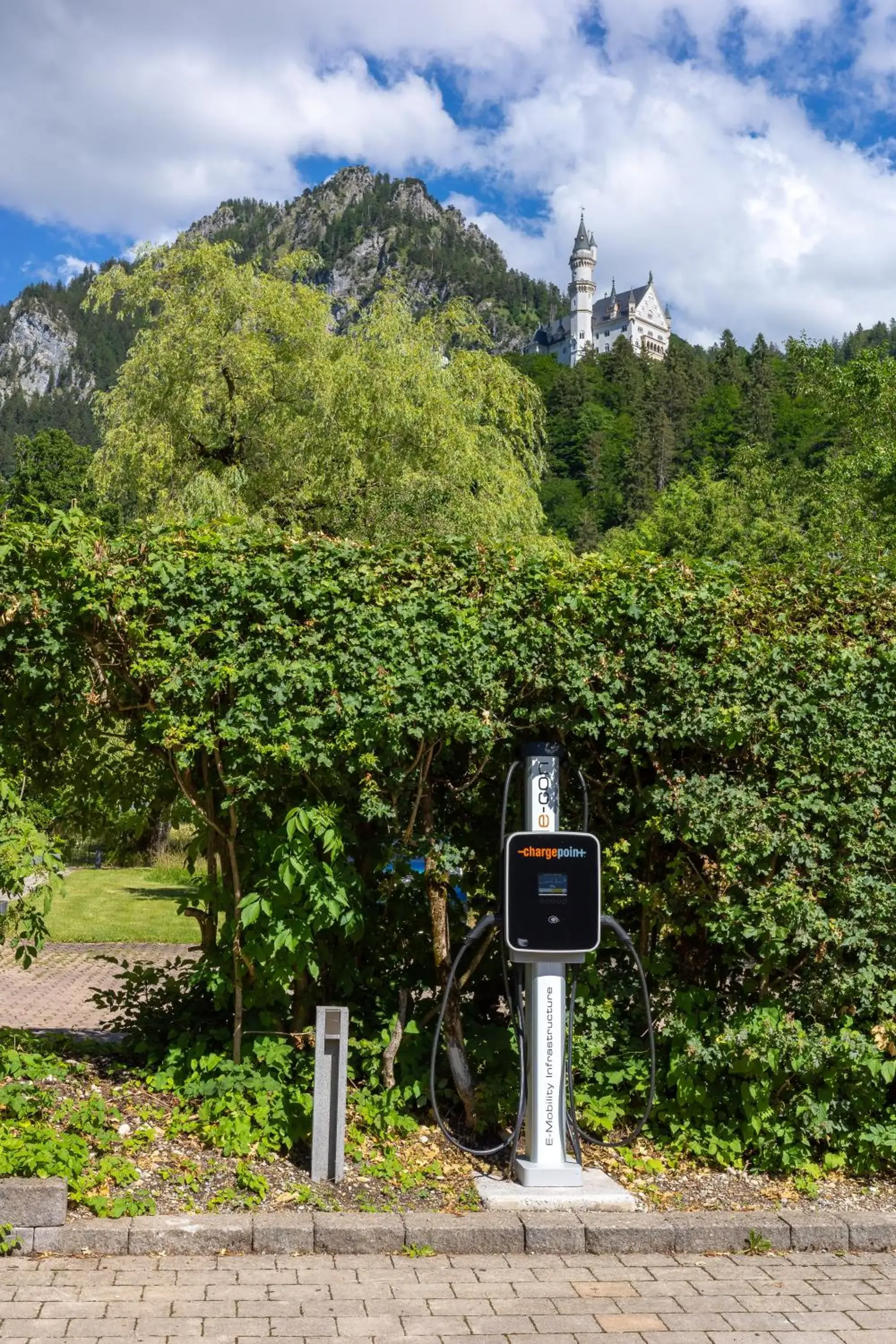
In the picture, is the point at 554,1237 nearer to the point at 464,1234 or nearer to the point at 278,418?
the point at 464,1234

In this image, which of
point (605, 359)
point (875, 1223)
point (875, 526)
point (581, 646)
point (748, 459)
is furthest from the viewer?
point (605, 359)

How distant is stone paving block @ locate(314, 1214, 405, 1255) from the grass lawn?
741 cm

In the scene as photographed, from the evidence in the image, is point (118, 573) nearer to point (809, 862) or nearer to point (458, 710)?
point (458, 710)

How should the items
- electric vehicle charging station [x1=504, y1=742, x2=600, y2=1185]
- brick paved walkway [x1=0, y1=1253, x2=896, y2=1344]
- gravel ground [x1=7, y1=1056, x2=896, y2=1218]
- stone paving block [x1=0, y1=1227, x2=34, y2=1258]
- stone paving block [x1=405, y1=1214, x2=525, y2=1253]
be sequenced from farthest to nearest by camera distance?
electric vehicle charging station [x1=504, y1=742, x2=600, y2=1185]
gravel ground [x1=7, y1=1056, x2=896, y2=1218]
stone paving block [x1=405, y1=1214, x2=525, y2=1253]
stone paving block [x1=0, y1=1227, x2=34, y2=1258]
brick paved walkway [x1=0, y1=1253, x2=896, y2=1344]

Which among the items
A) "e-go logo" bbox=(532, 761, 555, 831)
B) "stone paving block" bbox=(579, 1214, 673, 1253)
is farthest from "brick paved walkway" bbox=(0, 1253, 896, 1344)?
"e-go logo" bbox=(532, 761, 555, 831)

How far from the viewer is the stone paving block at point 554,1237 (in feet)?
17.9

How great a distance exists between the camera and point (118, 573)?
5840 mm

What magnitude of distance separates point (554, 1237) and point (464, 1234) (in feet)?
1.35

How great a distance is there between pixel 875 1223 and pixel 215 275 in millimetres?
18531

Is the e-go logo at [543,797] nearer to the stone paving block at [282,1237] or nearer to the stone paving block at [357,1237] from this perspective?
the stone paving block at [357,1237]

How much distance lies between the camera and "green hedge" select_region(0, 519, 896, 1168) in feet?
19.4

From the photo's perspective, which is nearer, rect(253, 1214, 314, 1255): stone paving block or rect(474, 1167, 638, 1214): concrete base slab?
rect(253, 1214, 314, 1255): stone paving block

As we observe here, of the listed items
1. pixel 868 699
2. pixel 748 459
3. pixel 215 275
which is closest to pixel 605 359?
pixel 748 459

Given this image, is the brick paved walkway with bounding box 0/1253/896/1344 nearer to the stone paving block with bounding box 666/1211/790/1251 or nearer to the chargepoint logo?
the stone paving block with bounding box 666/1211/790/1251
